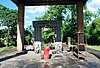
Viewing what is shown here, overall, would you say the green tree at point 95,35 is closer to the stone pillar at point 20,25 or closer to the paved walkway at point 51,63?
the stone pillar at point 20,25

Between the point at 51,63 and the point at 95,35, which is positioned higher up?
the point at 95,35

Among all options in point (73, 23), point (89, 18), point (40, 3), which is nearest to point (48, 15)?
point (73, 23)

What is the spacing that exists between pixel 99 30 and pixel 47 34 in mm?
11487

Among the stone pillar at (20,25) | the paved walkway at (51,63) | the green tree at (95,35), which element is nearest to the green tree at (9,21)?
the green tree at (95,35)

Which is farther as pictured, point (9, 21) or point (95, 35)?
point (9, 21)

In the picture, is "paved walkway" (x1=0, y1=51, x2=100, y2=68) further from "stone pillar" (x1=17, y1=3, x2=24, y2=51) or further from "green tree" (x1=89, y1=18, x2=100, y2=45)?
"green tree" (x1=89, y1=18, x2=100, y2=45)

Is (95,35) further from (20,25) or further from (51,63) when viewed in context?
(51,63)

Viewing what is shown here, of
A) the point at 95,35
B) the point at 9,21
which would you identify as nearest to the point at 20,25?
the point at 95,35

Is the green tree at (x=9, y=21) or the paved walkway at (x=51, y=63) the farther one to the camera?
the green tree at (x=9, y=21)

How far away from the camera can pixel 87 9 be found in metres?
54.6

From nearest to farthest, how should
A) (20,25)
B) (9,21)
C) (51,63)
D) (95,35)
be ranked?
(51,63) < (20,25) < (95,35) < (9,21)

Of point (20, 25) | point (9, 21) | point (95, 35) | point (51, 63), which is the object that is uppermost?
point (9, 21)

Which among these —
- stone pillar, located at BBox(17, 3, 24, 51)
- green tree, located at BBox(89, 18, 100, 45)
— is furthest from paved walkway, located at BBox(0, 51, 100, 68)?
green tree, located at BBox(89, 18, 100, 45)

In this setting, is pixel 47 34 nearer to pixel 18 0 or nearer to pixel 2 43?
pixel 2 43
